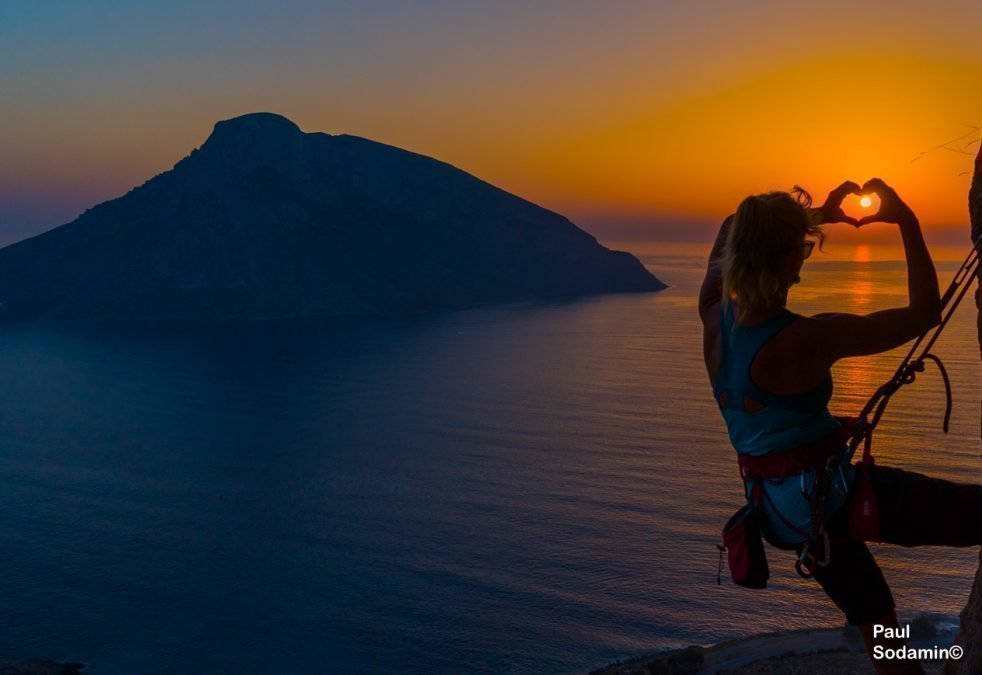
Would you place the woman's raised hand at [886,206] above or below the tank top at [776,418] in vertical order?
above

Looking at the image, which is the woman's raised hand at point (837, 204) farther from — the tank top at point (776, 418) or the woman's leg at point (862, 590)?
the woman's leg at point (862, 590)

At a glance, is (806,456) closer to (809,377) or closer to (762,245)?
(809,377)

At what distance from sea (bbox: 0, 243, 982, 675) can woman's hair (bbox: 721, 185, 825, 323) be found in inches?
1078

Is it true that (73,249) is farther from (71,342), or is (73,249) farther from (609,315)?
(609,315)

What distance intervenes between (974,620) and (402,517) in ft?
137

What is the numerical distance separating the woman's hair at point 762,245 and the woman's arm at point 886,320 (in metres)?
0.20

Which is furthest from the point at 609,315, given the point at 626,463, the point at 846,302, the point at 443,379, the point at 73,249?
the point at 73,249

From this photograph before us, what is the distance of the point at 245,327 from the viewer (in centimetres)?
15312

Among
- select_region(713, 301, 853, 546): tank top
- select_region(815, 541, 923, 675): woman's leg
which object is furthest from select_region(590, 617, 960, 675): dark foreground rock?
select_region(713, 301, 853, 546): tank top

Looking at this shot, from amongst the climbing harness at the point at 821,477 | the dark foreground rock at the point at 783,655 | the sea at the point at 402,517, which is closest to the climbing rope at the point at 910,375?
the climbing harness at the point at 821,477

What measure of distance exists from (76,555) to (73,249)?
181965 millimetres

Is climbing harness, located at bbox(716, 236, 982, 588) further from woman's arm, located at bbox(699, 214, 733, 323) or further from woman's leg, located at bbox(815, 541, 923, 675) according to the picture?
woman's arm, located at bbox(699, 214, 733, 323)

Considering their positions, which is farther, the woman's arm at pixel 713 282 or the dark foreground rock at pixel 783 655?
the dark foreground rock at pixel 783 655

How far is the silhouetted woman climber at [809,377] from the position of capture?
2812mm
